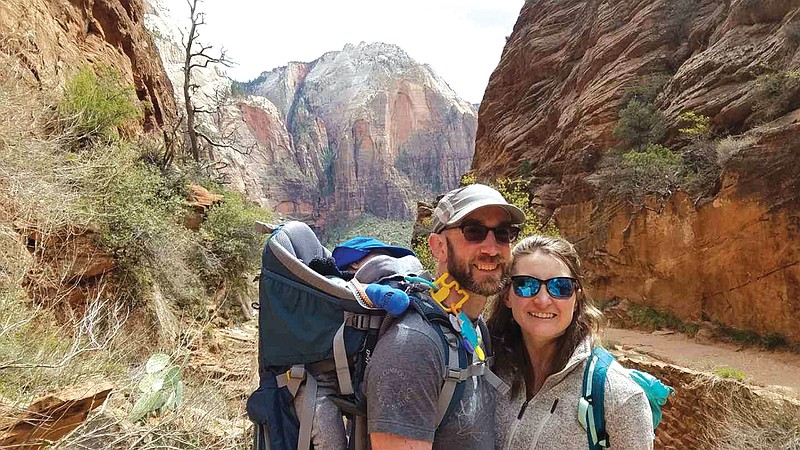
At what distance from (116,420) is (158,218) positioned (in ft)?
16.7

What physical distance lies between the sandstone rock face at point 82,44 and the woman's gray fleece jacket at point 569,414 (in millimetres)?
7850

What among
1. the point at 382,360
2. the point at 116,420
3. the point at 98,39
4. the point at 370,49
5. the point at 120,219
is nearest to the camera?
the point at 382,360

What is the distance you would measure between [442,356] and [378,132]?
85.3 metres

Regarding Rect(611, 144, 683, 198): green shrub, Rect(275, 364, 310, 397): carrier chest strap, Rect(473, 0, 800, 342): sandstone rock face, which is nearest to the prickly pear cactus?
Rect(275, 364, 310, 397): carrier chest strap

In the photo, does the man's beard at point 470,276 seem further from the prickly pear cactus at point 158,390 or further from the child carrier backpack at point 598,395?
the prickly pear cactus at point 158,390

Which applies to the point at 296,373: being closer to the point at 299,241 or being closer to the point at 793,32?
the point at 299,241

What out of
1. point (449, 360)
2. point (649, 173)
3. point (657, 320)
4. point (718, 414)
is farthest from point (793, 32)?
point (449, 360)

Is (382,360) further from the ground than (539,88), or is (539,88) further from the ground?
(539,88)

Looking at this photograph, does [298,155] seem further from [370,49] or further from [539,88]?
[539,88]

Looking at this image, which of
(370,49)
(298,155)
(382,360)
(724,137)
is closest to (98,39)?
(382,360)

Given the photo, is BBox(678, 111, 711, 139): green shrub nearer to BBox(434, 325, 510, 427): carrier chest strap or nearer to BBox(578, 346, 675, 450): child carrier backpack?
BBox(578, 346, 675, 450): child carrier backpack

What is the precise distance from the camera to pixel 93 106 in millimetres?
7539

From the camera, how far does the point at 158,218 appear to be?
7633 mm

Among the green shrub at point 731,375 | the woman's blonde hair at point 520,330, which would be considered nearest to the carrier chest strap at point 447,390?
the woman's blonde hair at point 520,330
